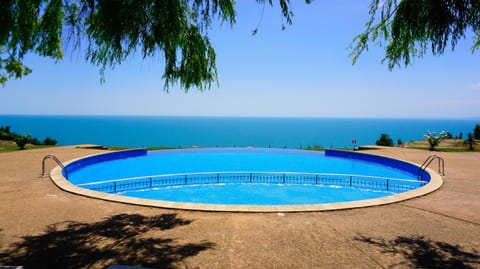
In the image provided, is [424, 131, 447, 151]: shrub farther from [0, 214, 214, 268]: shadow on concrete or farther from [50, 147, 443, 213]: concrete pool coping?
[0, 214, 214, 268]: shadow on concrete

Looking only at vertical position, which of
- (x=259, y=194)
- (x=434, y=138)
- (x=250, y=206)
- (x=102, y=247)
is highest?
(x=434, y=138)

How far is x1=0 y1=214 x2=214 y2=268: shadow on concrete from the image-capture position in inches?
181

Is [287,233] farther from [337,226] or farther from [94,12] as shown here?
[94,12]

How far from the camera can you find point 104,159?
19438 millimetres

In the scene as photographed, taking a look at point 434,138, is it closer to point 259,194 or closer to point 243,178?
point 243,178

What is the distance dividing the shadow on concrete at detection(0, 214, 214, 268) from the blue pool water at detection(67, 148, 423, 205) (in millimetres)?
6024

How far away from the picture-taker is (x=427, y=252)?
5.09 m

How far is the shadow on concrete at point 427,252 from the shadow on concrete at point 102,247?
3464 millimetres

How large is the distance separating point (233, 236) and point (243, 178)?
10.6 m

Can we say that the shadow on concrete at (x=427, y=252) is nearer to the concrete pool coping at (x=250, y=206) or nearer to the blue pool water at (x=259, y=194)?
the concrete pool coping at (x=250, y=206)

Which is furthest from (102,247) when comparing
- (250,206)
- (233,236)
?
(250,206)

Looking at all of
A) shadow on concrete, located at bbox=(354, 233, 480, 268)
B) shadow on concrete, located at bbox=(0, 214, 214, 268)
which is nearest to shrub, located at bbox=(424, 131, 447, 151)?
shadow on concrete, located at bbox=(354, 233, 480, 268)

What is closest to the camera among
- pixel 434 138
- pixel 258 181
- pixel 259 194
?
pixel 259 194

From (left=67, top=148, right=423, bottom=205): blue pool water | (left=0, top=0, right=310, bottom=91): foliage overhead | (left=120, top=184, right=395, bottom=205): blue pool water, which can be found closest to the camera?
(left=0, top=0, right=310, bottom=91): foliage overhead
